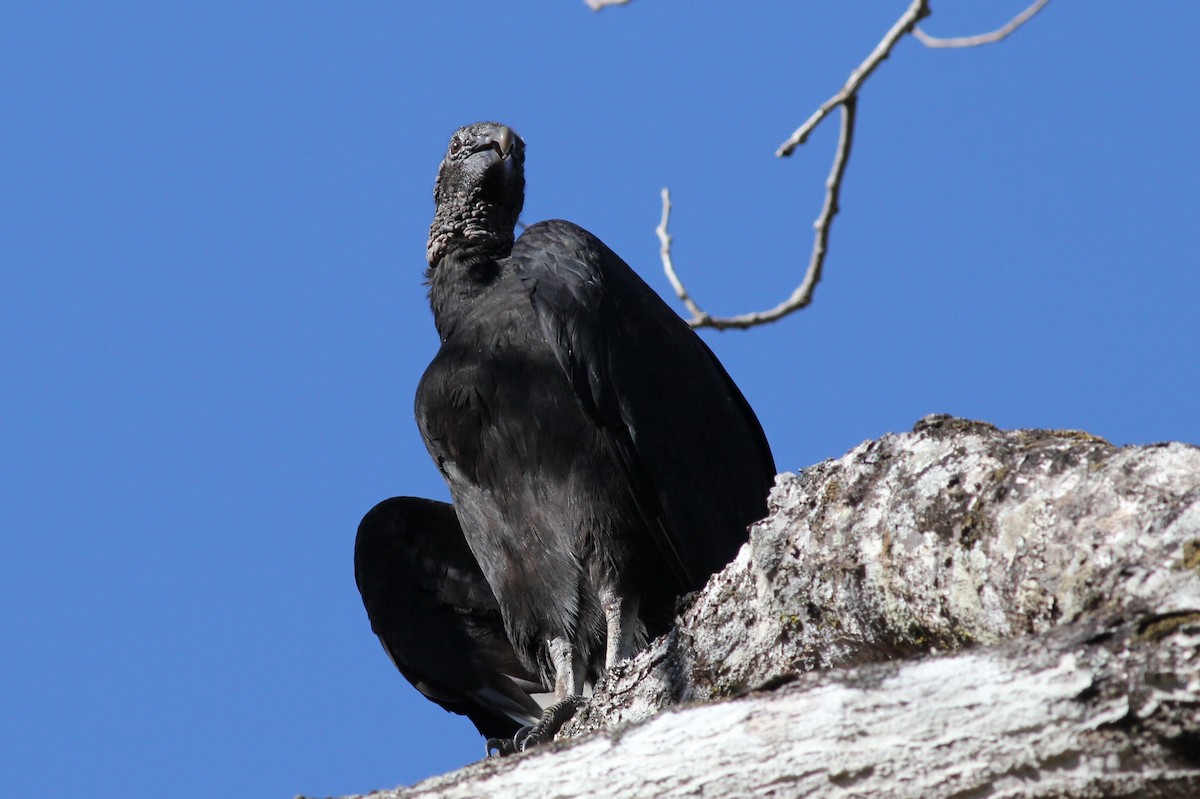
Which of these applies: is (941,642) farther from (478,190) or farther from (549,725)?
(478,190)

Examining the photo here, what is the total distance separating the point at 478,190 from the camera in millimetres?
4953

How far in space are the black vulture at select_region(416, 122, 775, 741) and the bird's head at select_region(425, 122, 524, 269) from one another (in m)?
0.54

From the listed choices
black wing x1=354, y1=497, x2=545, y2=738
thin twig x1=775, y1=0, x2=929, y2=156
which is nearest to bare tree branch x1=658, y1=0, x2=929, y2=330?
thin twig x1=775, y1=0, x2=929, y2=156

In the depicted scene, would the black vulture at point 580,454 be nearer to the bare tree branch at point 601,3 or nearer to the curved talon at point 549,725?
the curved talon at point 549,725

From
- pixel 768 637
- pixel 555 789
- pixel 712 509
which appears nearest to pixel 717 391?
pixel 712 509

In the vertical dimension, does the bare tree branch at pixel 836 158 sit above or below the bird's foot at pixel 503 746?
above

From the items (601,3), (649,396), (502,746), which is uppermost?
(601,3)

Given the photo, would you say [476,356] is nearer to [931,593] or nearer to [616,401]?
[616,401]

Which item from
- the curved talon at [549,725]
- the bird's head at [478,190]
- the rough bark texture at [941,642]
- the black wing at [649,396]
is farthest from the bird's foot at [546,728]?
the bird's head at [478,190]

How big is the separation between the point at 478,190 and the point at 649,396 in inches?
52.5

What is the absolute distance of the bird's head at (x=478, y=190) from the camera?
4.80 meters

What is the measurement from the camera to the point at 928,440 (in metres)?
2.31

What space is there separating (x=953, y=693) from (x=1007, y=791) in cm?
11

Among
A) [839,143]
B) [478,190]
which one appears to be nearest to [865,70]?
[839,143]
